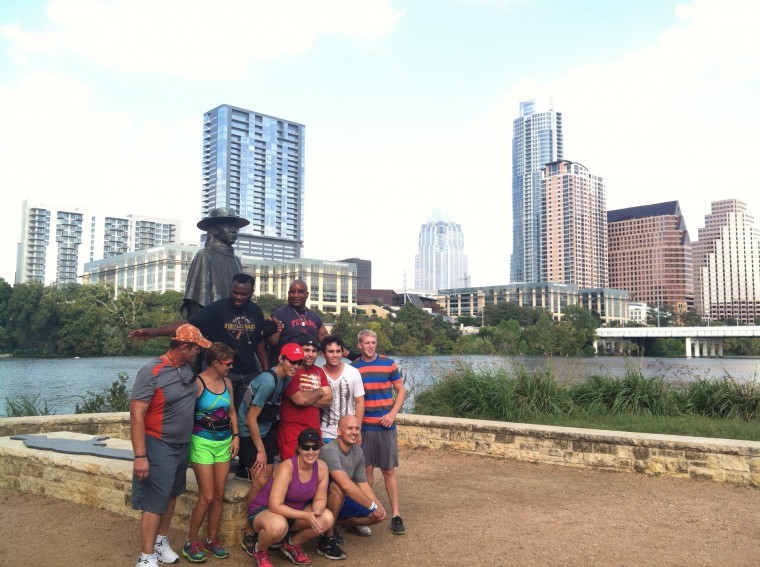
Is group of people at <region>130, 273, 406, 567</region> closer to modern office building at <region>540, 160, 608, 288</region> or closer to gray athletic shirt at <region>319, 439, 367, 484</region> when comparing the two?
gray athletic shirt at <region>319, 439, 367, 484</region>

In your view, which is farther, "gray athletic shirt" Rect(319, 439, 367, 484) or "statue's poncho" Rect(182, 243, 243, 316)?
"statue's poncho" Rect(182, 243, 243, 316)

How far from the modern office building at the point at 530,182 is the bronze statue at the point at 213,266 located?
173216 millimetres

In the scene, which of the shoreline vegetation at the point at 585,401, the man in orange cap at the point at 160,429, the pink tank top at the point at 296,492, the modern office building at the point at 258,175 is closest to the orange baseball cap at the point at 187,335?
the man in orange cap at the point at 160,429

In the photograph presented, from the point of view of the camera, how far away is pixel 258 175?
184 m

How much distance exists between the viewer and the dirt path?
423 cm

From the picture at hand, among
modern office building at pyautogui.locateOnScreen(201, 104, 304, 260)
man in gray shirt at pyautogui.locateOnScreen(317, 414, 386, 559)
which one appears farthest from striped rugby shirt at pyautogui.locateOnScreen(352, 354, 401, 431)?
modern office building at pyautogui.locateOnScreen(201, 104, 304, 260)

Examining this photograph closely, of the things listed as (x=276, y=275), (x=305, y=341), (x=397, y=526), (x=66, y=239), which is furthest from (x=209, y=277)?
(x=66, y=239)

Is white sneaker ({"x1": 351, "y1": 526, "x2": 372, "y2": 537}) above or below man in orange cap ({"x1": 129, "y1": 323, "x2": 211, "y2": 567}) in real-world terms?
below

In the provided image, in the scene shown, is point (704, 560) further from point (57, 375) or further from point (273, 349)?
point (57, 375)

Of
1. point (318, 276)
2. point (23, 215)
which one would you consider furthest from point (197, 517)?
point (23, 215)

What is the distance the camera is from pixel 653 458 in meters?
6.57

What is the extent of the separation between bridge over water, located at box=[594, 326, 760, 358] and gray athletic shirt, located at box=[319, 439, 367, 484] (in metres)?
57.6

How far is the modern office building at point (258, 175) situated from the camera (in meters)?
176

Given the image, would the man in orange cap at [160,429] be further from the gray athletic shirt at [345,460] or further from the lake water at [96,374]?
the lake water at [96,374]
